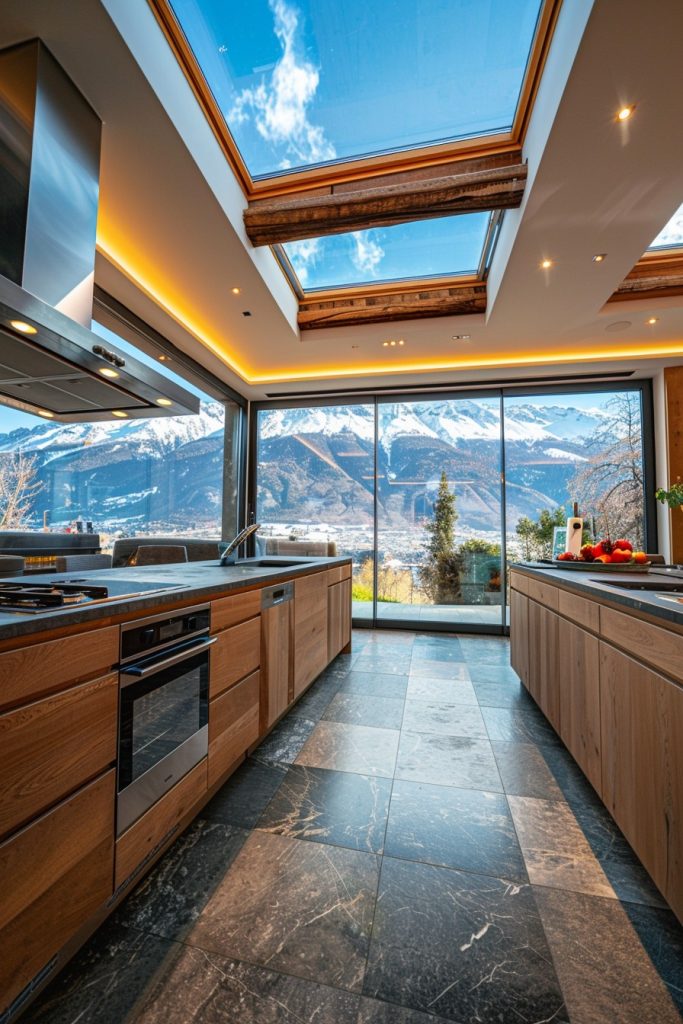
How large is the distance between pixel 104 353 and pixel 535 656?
8.68 feet

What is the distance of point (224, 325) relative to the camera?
3760 millimetres

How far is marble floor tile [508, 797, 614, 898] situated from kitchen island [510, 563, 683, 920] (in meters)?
0.16

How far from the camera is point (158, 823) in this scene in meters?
1.29

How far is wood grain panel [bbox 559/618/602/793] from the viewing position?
1.63 m

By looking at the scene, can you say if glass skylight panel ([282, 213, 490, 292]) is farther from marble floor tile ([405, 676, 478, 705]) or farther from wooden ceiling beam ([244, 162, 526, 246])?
marble floor tile ([405, 676, 478, 705])

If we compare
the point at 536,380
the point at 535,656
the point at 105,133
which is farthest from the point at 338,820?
the point at 536,380

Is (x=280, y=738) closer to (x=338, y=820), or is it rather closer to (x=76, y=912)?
(x=338, y=820)

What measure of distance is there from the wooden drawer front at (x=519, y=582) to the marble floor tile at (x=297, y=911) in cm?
188

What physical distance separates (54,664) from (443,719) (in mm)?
2177

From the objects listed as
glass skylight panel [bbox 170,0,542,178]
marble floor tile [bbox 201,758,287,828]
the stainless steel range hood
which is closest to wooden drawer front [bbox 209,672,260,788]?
marble floor tile [bbox 201,758,287,828]

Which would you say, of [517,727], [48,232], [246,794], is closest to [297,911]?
[246,794]

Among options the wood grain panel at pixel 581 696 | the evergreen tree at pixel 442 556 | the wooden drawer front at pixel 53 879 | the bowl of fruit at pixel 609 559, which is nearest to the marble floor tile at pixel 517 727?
the wood grain panel at pixel 581 696

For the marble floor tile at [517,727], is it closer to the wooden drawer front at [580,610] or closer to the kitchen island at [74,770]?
the wooden drawer front at [580,610]

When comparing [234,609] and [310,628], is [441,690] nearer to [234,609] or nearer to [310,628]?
[310,628]
